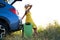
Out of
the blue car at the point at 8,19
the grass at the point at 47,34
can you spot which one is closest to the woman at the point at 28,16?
the grass at the point at 47,34

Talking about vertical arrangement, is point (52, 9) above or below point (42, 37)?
above

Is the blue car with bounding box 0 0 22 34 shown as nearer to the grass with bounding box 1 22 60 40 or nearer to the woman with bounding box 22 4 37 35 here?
the grass with bounding box 1 22 60 40

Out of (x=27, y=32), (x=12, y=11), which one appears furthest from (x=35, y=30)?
(x=12, y=11)

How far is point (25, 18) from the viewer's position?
14984mm

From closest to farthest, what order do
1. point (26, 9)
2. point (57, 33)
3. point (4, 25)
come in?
point (4, 25)
point (57, 33)
point (26, 9)

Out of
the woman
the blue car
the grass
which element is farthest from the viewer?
the woman

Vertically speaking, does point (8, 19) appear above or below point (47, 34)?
above

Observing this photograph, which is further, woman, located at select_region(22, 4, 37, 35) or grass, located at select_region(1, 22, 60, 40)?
woman, located at select_region(22, 4, 37, 35)

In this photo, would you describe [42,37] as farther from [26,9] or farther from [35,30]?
[26,9]

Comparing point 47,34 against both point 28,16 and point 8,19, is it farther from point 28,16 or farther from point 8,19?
point 8,19

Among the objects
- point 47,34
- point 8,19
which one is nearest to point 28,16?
point 47,34

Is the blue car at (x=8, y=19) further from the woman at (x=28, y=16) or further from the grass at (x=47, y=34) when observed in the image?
the woman at (x=28, y=16)

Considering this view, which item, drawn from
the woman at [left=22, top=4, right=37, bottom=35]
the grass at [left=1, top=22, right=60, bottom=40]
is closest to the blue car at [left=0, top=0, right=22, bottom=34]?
the grass at [left=1, top=22, right=60, bottom=40]

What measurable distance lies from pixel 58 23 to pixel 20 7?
71.6 inches
